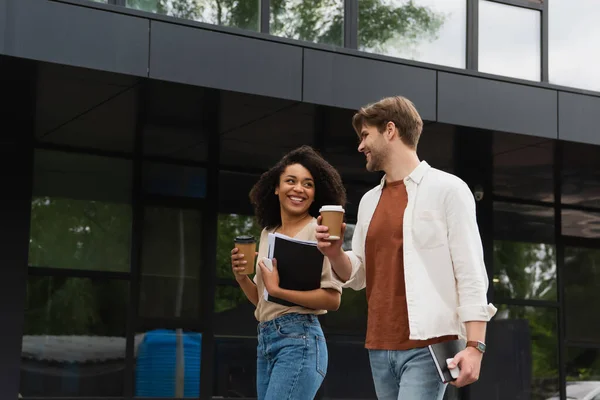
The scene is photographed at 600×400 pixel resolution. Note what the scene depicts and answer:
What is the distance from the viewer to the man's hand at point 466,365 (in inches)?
128

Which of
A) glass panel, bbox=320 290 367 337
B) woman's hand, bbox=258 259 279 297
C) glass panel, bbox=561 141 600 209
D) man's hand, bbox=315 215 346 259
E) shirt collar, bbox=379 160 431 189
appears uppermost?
glass panel, bbox=561 141 600 209

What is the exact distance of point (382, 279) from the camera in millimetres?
3617

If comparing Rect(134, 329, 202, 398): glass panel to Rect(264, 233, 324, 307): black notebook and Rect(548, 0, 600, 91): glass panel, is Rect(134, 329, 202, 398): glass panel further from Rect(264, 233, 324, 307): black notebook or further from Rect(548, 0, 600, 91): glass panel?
Rect(264, 233, 324, 307): black notebook

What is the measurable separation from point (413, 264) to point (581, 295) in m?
9.88

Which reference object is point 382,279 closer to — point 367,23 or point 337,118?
point 337,118

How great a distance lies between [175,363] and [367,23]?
4025 mm

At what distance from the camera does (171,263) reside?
1012 centimetres

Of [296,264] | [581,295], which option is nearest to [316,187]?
[296,264]

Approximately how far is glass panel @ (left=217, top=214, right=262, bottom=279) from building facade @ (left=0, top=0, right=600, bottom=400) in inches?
0.9

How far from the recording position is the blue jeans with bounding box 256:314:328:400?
4.10 m

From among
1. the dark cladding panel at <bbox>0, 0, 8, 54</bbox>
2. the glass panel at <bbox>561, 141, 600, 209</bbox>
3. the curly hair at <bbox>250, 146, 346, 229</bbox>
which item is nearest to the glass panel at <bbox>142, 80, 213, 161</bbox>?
the dark cladding panel at <bbox>0, 0, 8, 54</bbox>

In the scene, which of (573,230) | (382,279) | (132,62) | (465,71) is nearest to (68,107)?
(132,62)

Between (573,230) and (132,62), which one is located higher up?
(132,62)

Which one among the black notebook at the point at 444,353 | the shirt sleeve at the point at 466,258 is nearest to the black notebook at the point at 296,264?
the shirt sleeve at the point at 466,258
